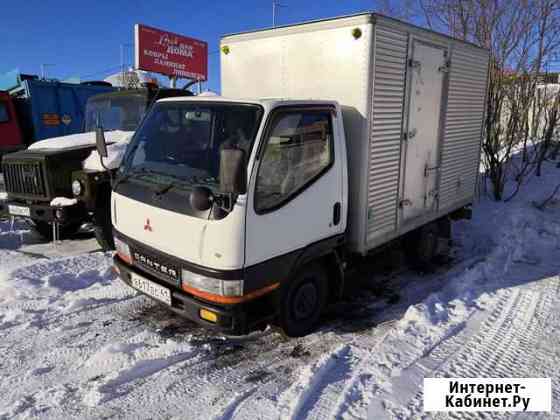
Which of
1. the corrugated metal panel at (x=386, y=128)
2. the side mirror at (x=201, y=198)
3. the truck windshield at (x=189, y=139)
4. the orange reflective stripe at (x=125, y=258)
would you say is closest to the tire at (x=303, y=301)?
the corrugated metal panel at (x=386, y=128)

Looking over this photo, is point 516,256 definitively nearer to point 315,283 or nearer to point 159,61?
point 315,283

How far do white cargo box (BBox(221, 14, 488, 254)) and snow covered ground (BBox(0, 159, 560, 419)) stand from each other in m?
0.87

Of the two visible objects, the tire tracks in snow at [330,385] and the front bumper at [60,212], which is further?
the front bumper at [60,212]

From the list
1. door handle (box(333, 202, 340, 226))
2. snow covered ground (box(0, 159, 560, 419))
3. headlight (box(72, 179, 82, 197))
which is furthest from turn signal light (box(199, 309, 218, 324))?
headlight (box(72, 179, 82, 197))

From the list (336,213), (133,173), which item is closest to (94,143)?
(133,173)

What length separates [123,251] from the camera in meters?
4.14

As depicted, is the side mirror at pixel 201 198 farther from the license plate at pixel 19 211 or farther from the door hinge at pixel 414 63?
the license plate at pixel 19 211

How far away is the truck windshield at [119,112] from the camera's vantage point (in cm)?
699

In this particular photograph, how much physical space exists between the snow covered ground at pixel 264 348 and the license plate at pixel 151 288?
18.9 inches

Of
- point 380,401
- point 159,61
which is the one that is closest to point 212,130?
point 380,401

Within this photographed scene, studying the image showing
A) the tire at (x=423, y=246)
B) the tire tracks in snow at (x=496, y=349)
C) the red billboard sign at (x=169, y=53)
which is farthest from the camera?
the red billboard sign at (x=169, y=53)

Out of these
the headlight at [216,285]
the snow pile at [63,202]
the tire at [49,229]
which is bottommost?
the tire at [49,229]

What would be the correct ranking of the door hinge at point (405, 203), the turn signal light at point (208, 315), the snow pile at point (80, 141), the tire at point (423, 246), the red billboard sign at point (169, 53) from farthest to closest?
1. the red billboard sign at point (169, 53)
2. the snow pile at point (80, 141)
3. the tire at point (423, 246)
4. the door hinge at point (405, 203)
5. the turn signal light at point (208, 315)

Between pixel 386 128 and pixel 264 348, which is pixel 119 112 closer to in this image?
pixel 386 128
